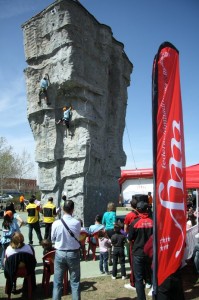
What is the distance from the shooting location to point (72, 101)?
12.8 meters

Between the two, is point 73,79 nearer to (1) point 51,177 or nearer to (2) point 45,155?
(2) point 45,155

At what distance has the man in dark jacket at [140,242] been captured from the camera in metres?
4.47

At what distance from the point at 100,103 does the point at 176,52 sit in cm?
1003

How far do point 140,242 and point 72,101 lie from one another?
9223 mm

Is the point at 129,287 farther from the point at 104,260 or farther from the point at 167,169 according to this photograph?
the point at 167,169

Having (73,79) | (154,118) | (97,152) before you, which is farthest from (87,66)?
(154,118)

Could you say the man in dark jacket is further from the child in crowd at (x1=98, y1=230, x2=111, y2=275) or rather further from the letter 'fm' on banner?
the child in crowd at (x1=98, y1=230, x2=111, y2=275)

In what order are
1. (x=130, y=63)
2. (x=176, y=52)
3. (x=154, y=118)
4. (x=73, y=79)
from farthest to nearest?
(x=130, y=63) < (x=73, y=79) < (x=176, y=52) < (x=154, y=118)

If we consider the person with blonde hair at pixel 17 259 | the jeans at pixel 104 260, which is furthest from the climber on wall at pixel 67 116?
the person with blonde hair at pixel 17 259

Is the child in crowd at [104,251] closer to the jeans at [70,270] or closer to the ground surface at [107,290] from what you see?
the ground surface at [107,290]

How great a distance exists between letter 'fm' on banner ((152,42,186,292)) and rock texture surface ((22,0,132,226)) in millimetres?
9023

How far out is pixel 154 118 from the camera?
2.92 m

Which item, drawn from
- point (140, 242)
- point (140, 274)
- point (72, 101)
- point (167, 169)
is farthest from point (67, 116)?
point (167, 169)

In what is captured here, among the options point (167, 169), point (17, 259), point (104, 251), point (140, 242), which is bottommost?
point (104, 251)
